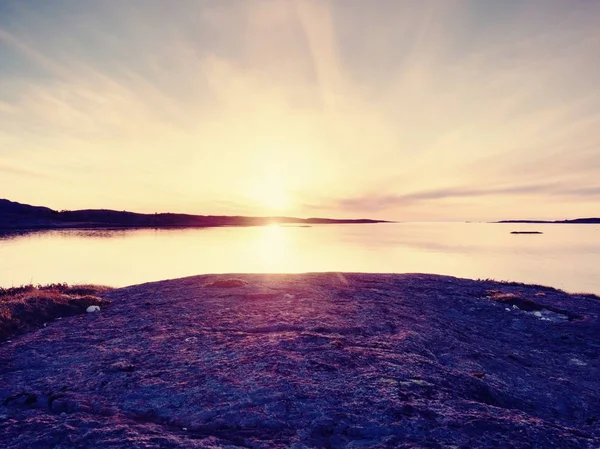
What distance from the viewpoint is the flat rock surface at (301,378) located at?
632cm

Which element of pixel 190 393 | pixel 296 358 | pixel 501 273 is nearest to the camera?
pixel 190 393

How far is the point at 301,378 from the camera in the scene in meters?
8.23

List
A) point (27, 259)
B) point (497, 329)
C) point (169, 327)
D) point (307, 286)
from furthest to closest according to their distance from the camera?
point (27, 259), point (307, 286), point (497, 329), point (169, 327)

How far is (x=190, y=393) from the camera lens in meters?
7.64

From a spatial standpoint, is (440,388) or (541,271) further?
(541,271)

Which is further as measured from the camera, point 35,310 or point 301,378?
point 35,310

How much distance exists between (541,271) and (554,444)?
53.2 metres

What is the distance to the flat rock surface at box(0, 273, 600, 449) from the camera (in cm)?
632

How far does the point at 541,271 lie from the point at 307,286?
45.6m

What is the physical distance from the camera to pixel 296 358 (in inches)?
367

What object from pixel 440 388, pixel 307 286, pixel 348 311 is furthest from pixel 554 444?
pixel 307 286

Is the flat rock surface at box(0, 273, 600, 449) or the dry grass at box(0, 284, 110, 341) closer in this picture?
the flat rock surface at box(0, 273, 600, 449)

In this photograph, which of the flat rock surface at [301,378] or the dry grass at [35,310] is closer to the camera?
the flat rock surface at [301,378]

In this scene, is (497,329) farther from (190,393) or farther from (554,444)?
(190,393)
